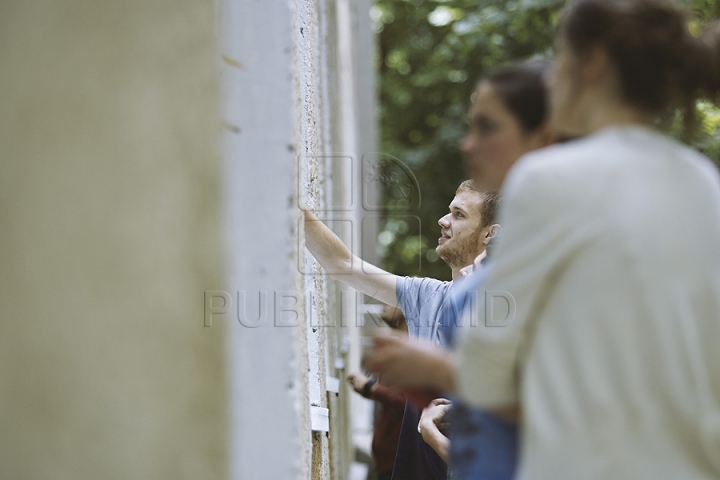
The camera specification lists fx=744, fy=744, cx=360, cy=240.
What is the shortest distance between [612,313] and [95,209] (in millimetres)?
1033

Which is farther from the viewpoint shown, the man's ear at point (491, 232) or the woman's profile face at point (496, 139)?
the man's ear at point (491, 232)

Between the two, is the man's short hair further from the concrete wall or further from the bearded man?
the concrete wall

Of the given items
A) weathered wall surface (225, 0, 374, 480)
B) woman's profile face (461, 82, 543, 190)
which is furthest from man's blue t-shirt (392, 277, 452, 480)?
woman's profile face (461, 82, 543, 190)

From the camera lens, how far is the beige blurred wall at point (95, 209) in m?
1.53

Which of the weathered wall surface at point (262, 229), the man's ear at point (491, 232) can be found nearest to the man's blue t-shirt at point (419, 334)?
the man's ear at point (491, 232)

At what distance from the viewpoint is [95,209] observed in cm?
154

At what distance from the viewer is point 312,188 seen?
96.3 inches

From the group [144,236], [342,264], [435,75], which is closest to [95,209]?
[144,236]

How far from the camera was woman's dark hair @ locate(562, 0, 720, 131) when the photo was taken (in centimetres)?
118

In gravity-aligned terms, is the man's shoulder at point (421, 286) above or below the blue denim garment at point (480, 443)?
above

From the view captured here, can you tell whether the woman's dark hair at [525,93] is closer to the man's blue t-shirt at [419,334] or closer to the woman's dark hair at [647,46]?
the woman's dark hair at [647,46]

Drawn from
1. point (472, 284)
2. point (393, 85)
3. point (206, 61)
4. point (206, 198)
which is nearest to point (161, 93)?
point (206, 61)

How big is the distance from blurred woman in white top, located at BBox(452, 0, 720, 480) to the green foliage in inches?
182

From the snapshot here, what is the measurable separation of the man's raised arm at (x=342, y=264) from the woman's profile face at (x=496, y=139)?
810 millimetres
